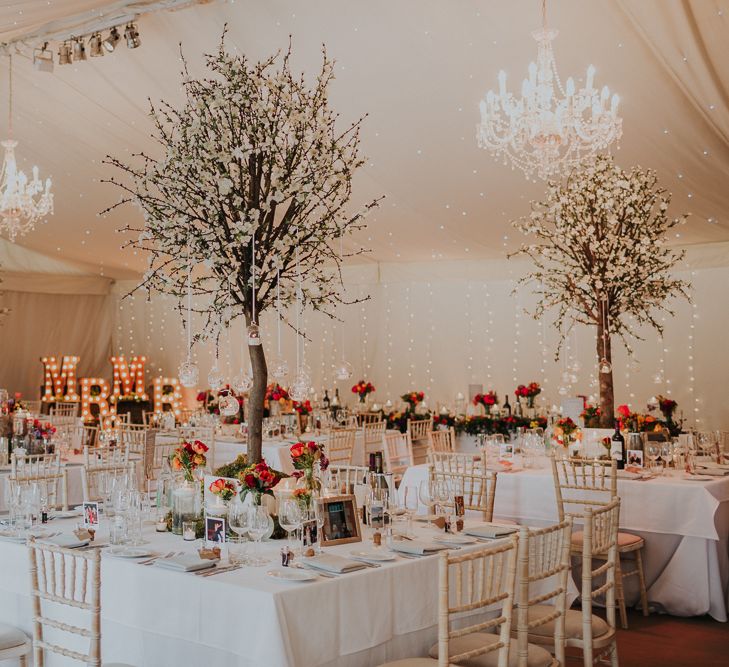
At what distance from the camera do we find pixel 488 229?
10.8 metres

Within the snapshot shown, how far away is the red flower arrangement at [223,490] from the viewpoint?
430 cm

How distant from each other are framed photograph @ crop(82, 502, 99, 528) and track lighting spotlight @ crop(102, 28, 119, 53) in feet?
15.2

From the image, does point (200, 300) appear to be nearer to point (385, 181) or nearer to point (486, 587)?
point (385, 181)

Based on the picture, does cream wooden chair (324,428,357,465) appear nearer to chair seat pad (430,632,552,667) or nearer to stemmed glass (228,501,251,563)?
stemmed glass (228,501,251,563)

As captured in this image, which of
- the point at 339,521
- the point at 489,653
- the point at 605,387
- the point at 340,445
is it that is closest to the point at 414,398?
the point at 340,445

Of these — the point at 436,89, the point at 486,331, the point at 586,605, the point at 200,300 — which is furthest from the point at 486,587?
the point at 200,300

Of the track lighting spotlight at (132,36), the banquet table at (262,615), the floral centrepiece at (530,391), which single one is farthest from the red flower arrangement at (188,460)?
the floral centrepiece at (530,391)

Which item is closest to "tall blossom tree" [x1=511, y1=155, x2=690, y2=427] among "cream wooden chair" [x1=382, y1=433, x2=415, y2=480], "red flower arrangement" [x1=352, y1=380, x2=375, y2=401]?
"cream wooden chair" [x1=382, y1=433, x2=415, y2=480]

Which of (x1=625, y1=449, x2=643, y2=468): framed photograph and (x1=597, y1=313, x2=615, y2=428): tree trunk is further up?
(x1=597, y1=313, x2=615, y2=428): tree trunk

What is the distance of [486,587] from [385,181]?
6.90m

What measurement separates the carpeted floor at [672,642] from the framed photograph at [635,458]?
110cm

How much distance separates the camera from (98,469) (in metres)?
5.63

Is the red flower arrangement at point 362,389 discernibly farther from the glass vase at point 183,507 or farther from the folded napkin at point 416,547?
the folded napkin at point 416,547

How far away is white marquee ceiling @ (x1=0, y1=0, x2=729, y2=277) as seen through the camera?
22.8 feet
